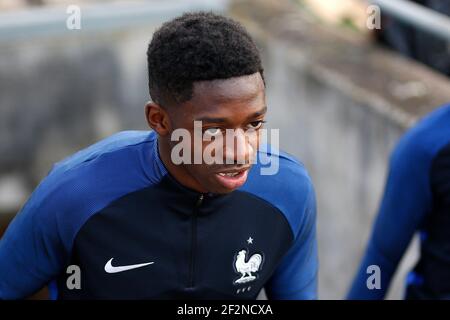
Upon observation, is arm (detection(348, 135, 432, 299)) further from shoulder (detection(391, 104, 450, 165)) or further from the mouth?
the mouth

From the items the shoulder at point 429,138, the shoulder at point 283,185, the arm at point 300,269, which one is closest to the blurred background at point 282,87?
the shoulder at point 429,138

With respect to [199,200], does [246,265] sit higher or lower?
lower

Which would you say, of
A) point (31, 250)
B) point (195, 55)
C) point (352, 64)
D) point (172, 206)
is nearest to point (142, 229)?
point (172, 206)

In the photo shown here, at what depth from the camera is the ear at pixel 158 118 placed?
6.48 ft

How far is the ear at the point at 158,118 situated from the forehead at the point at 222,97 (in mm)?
108

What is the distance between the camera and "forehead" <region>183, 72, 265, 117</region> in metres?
1.86

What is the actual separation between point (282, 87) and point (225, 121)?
2.76 meters

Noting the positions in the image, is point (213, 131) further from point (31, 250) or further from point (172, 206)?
point (31, 250)

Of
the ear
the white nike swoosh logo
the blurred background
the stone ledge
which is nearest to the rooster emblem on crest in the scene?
the white nike swoosh logo

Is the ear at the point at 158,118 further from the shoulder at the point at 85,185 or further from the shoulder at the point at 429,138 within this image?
the shoulder at the point at 429,138

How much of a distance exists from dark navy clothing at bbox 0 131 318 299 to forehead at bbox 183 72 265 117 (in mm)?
299

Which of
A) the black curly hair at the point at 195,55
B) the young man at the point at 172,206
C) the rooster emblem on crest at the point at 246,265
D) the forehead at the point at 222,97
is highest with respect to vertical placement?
the black curly hair at the point at 195,55

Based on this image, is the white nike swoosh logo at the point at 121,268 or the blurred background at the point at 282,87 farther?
the blurred background at the point at 282,87

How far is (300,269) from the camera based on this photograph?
241 cm
